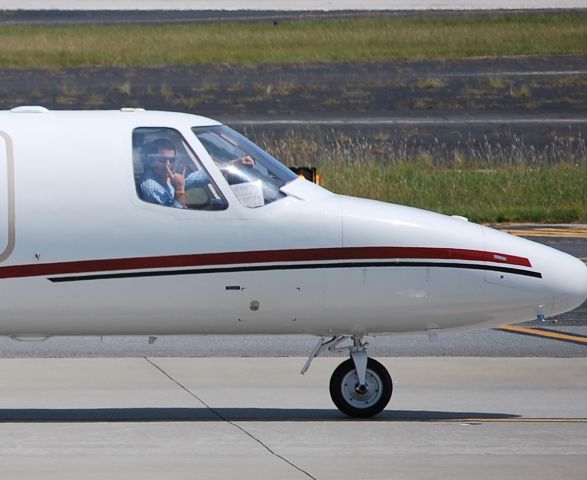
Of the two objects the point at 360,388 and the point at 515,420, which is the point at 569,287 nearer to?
the point at 515,420

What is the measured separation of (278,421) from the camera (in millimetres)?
10445

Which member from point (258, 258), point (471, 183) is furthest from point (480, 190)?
point (258, 258)

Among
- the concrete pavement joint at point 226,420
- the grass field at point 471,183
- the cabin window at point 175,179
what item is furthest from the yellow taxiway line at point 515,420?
the grass field at point 471,183

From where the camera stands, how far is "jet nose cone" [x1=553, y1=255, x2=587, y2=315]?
1029 cm

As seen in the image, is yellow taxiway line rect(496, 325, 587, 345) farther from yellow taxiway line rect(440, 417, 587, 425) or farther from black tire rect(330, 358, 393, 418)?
black tire rect(330, 358, 393, 418)

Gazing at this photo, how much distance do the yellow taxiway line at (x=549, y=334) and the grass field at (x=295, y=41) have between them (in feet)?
120

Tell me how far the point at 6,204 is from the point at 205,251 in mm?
1502

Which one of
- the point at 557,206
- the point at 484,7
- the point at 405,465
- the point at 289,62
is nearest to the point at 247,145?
the point at 405,465

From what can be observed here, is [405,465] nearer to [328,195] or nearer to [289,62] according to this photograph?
[328,195]

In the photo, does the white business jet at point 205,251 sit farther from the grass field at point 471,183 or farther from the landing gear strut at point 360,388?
the grass field at point 471,183

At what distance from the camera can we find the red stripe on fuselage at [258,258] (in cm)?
1017

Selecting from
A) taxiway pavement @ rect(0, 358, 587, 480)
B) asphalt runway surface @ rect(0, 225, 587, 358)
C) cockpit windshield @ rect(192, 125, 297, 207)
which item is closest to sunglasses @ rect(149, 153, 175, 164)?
cockpit windshield @ rect(192, 125, 297, 207)

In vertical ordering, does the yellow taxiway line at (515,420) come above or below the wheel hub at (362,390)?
below

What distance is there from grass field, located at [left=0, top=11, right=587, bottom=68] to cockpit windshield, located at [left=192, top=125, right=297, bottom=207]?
4031cm
